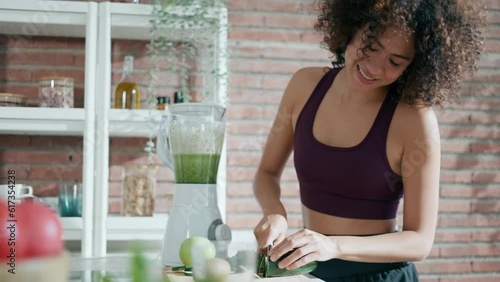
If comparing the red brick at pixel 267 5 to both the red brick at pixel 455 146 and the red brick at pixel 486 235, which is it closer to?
the red brick at pixel 455 146

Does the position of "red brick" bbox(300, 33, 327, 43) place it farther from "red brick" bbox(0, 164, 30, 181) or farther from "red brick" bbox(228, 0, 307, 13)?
"red brick" bbox(0, 164, 30, 181)

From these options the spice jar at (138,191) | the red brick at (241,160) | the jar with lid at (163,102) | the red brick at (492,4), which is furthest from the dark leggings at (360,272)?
the red brick at (492,4)

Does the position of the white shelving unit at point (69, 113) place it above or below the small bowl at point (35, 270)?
above

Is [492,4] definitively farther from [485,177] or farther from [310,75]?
[310,75]

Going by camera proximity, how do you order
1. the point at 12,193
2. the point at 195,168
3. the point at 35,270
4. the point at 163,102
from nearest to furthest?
1. the point at 35,270
2. the point at 12,193
3. the point at 195,168
4. the point at 163,102

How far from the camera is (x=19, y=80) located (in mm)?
2916

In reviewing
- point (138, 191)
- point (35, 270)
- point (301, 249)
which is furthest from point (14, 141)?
point (35, 270)

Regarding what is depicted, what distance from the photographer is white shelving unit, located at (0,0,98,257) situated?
260cm

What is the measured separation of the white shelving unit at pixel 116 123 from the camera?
260 centimetres

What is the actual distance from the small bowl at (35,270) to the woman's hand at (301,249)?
0.77 meters

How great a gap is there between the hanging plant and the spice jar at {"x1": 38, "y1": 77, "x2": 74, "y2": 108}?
1.16 ft

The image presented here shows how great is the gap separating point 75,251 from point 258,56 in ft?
4.14

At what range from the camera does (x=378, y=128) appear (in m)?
1.71

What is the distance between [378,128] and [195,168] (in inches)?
24.3
